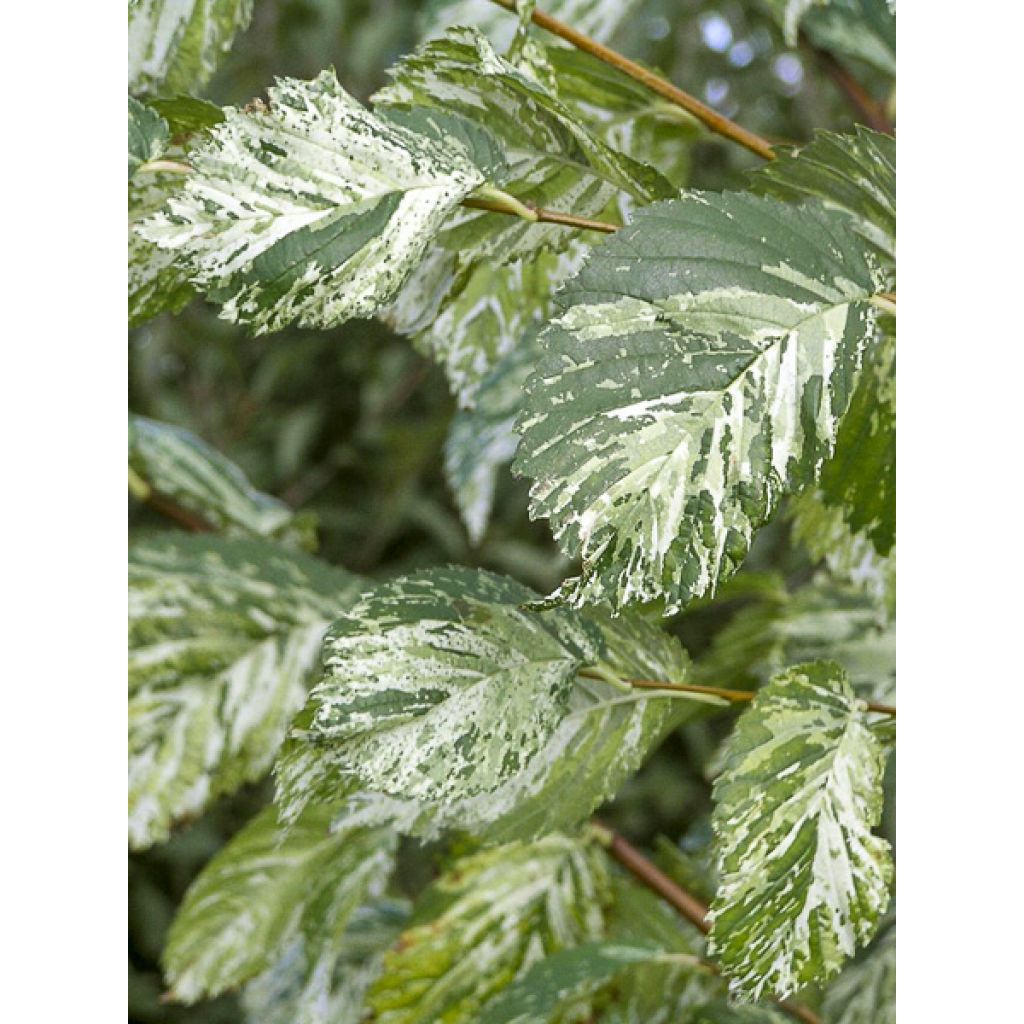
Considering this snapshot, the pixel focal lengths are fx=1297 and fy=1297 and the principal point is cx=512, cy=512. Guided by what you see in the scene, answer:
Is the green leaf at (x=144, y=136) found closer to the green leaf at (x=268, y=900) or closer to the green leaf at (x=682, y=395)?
the green leaf at (x=682, y=395)

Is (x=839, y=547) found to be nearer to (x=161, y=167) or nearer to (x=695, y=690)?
(x=695, y=690)

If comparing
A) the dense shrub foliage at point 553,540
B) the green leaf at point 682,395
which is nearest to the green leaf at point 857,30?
the dense shrub foliage at point 553,540

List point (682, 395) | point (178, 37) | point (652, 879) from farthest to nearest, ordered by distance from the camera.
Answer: point (652, 879) → point (178, 37) → point (682, 395)

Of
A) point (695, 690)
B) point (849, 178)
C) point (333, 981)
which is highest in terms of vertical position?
point (849, 178)

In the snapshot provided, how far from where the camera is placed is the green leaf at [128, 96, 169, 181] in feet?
0.89

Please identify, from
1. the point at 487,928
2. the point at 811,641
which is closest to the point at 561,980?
the point at 487,928

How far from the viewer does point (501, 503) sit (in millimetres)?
1090

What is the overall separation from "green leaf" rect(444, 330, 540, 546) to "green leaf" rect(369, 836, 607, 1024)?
0.38ft

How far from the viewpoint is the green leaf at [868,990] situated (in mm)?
406

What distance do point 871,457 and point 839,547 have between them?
63mm

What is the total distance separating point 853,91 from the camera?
0.48m

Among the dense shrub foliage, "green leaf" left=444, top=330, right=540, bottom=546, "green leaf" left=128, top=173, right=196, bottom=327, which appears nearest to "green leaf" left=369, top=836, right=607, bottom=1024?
the dense shrub foliage
